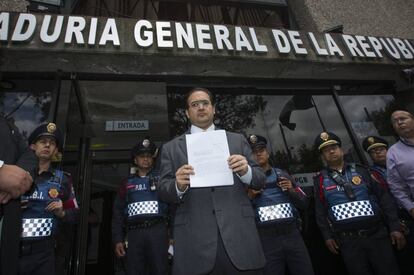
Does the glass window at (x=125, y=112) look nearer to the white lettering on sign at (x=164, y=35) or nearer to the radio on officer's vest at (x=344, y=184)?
the white lettering on sign at (x=164, y=35)

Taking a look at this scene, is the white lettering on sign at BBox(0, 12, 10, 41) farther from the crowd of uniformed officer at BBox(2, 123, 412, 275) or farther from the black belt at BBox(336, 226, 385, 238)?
the black belt at BBox(336, 226, 385, 238)

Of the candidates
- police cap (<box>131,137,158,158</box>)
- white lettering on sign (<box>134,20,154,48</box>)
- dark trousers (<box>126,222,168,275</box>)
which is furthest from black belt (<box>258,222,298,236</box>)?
white lettering on sign (<box>134,20,154,48</box>)

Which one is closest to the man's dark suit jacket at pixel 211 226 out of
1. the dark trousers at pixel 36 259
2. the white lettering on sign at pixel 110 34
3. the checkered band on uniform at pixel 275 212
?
the checkered band on uniform at pixel 275 212

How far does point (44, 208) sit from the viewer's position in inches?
129

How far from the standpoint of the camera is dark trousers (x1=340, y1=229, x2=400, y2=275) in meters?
3.35

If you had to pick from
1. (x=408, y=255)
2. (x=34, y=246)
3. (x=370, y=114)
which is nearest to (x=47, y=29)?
(x=34, y=246)

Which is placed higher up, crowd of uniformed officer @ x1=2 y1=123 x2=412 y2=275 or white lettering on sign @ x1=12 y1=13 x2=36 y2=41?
white lettering on sign @ x1=12 y1=13 x2=36 y2=41

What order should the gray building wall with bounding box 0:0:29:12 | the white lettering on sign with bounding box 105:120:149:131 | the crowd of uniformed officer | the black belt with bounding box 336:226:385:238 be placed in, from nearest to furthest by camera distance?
1. the crowd of uniformed officer
2. the black belt with bounding box 336:226:385:238
3. the gray building wall with bounding box 0:0:29:12
4. the white lettering on sign with bounding box 105:120:149:131

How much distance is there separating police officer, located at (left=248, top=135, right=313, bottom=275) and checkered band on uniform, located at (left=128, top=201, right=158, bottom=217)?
140 centimetres

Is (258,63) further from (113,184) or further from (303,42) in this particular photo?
(113,184)

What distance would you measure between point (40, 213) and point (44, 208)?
7 cm

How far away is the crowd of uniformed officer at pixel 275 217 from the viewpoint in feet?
10.7

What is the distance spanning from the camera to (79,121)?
5445mm

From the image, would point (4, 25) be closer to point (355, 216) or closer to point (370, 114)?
point (355, 216)
